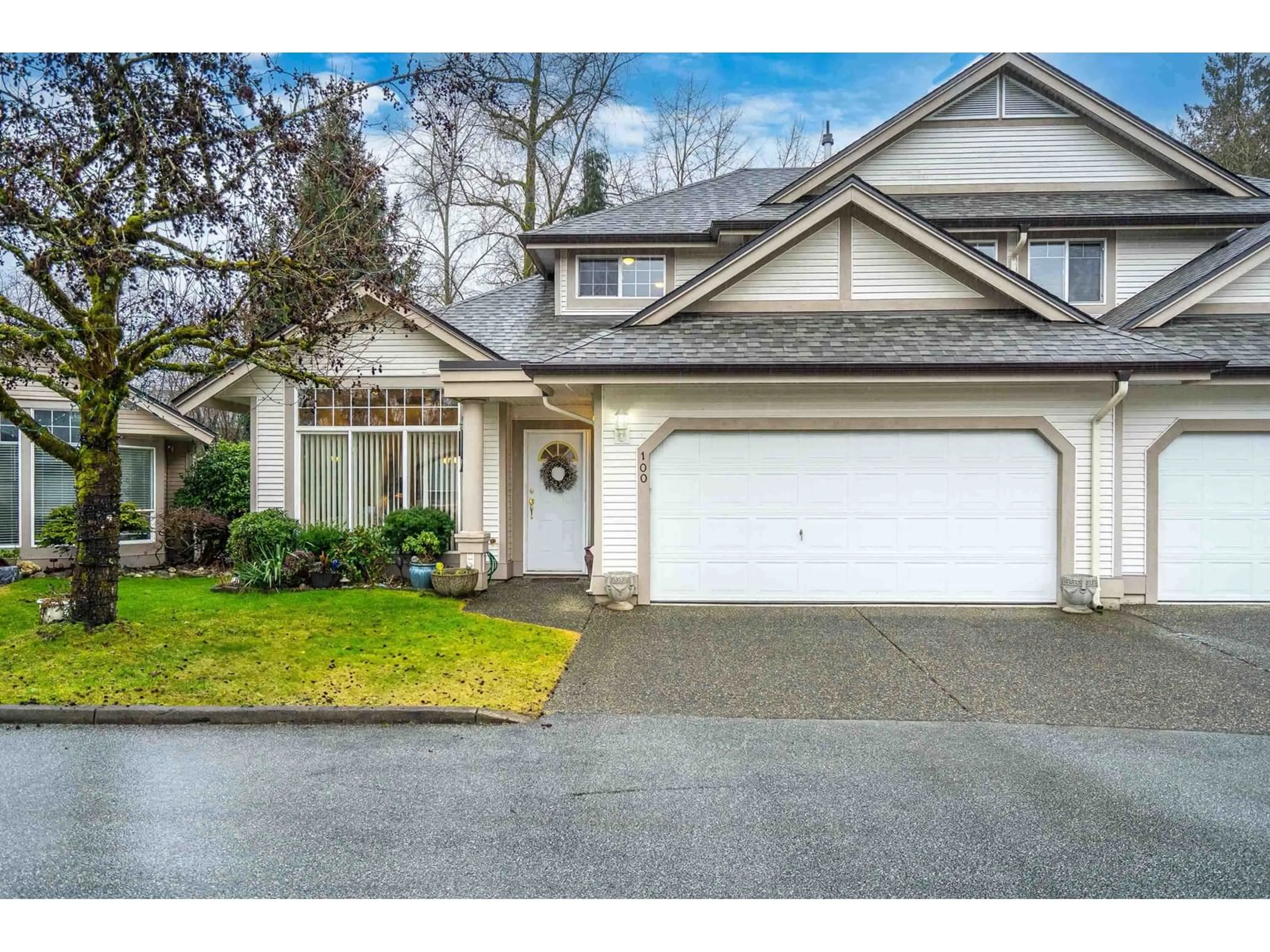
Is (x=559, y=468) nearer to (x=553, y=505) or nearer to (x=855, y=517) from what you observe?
(x=553, y=505)

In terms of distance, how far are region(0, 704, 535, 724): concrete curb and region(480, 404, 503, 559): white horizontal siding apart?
18.5ft

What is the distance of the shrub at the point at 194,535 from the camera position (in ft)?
37.7

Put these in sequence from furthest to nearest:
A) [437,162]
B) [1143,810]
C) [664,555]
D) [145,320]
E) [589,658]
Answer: [437,162] < [664,555] < [145,320] < [589,658] < [1143,810]

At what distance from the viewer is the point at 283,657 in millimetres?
6133

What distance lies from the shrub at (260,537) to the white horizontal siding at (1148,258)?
550 inches

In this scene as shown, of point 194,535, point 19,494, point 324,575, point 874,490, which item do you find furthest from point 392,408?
point 874,490

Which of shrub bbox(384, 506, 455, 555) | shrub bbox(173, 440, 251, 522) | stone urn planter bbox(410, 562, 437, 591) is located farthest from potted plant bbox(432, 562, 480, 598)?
shrub bbox(173, 440, 251, 522)

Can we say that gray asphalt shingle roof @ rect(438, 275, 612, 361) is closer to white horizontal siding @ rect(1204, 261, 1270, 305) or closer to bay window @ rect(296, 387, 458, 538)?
bay window @ rect(296, 387, 458, 538)

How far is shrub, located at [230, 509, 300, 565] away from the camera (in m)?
9.82

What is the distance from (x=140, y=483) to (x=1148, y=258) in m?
18.3

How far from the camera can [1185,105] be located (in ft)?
74.3

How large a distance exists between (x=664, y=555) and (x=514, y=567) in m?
3.26

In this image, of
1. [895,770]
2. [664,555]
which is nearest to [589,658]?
[664,555]

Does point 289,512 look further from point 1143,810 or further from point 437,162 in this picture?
point 437,162
